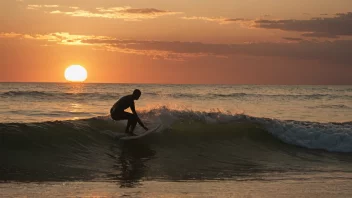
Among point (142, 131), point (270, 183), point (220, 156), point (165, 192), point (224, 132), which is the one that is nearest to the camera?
point (165, 192)

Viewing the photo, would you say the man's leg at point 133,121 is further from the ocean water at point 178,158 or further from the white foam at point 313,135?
the white foam at point 313,135

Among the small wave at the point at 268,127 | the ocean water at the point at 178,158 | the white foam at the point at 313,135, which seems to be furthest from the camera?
the white foam at the point at 313,135

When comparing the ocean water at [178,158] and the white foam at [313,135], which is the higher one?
the white foam at [313,135]

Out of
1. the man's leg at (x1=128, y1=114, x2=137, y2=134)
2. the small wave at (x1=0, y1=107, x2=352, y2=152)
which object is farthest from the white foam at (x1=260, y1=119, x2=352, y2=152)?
the man's leg at (x1=128, y1=114, x2=137, y2=134)

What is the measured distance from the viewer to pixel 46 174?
418 inches

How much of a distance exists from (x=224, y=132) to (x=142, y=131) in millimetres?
3090

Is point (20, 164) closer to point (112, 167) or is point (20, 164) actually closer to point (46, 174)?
point (46, 174)

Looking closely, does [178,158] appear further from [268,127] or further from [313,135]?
[313,135]

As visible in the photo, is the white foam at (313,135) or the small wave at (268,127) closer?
the small wave at (268,127)

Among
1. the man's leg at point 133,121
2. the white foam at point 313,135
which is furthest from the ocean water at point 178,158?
the man's leg at point 133,121

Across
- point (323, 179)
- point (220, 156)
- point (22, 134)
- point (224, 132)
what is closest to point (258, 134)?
point (224, 132)

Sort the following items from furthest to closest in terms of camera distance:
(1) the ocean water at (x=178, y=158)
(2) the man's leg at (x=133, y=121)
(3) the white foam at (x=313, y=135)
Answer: (3) the white foam at (x=313, y=135) → (2) the man's leg at (x=133, y=121) → (1) the ocean water at (x=178, y=158)

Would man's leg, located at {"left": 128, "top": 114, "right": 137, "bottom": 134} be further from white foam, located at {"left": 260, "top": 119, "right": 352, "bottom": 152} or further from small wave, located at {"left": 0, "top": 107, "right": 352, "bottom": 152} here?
white foam, located at {"left": 260, "top": 119, "right": 352, "bottom": 152}

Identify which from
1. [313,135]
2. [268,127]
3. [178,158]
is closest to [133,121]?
[178,158]
